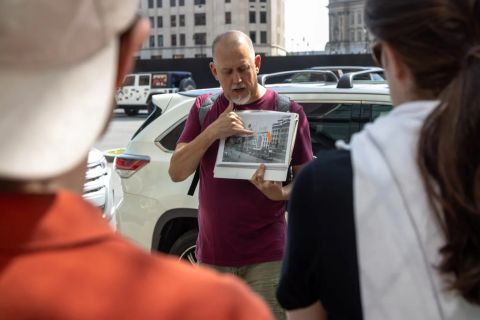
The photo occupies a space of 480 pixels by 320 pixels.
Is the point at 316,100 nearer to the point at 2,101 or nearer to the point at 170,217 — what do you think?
the point at 170,217

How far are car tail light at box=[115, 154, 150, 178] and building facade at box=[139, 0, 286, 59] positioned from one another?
96.7 m

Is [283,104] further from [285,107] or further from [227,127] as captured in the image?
[227,127]

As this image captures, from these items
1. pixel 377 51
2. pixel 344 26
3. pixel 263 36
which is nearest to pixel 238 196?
pixel 377 51

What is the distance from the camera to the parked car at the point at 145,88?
1217 inches

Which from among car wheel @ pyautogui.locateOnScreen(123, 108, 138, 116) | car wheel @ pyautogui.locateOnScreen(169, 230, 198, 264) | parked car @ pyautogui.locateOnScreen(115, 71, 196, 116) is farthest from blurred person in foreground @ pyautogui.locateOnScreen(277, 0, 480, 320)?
car wheel @ pyautogui.locateOnScreen(123, 108, 138, 116)

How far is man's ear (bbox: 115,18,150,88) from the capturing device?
0.91 meters

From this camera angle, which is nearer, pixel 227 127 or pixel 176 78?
pixel 227 127

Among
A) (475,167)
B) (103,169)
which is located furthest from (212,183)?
(103,169)

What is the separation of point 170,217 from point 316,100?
1.46 meters

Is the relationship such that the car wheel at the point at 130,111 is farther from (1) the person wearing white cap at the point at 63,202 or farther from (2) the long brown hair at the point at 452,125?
(1) the person wearing white cap at the point at 63,202

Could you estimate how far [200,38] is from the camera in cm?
10731

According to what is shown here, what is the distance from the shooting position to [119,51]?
911mm

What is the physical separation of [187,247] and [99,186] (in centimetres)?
181

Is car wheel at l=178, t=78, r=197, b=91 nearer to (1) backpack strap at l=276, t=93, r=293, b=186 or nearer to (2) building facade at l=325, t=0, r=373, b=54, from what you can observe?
(1) backpack strap at l=276, t=93, r=293, b=186
